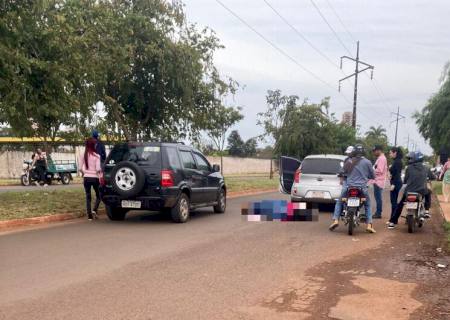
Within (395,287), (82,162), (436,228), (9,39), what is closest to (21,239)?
(82,162)

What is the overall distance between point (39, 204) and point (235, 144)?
232ft

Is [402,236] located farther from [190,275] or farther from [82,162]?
[82,162]

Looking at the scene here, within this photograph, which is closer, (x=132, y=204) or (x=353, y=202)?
(x=353, y=202)

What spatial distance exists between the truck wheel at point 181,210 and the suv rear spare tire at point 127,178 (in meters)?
1.00

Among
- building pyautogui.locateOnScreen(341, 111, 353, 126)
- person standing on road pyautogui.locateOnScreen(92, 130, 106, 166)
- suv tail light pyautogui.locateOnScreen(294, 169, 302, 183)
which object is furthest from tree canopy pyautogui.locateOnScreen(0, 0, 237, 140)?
building pyautogui.locateOnScreen(341, 111, 353, 126)

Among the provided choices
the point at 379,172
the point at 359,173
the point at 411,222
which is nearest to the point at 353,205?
the point at 359,173

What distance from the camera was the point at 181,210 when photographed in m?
11.4

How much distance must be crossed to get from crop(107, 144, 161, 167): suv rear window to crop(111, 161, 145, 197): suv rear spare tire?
0.34m

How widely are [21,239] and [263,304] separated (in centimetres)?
546

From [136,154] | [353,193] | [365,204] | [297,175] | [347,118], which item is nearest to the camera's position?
[353,193]

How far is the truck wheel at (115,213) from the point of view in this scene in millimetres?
11786

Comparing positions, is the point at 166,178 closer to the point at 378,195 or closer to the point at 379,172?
the point at 379,172

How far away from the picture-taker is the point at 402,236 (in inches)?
402

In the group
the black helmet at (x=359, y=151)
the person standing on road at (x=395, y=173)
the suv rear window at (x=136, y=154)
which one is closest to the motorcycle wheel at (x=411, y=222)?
the black helmet at (x=359, y=151)
